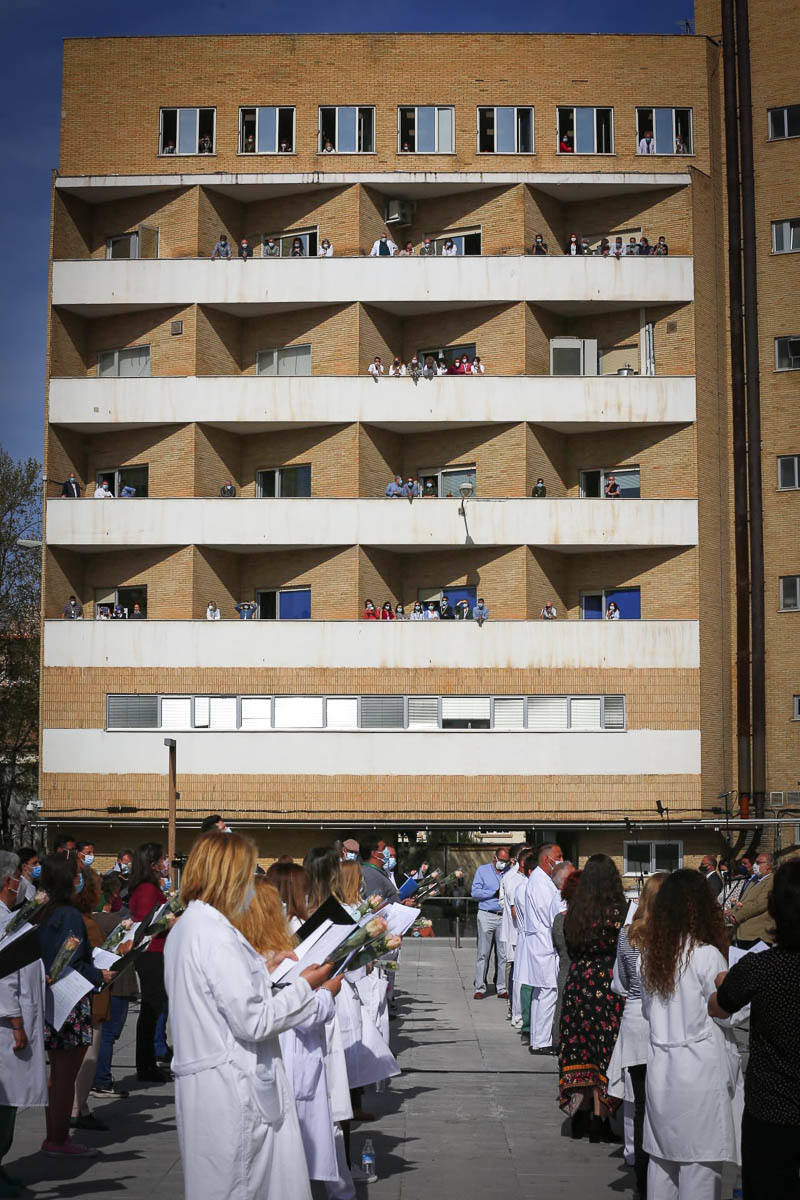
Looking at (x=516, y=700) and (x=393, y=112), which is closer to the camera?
(x=516, y=700)

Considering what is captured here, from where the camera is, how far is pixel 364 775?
133 ft

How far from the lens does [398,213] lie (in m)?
44.0

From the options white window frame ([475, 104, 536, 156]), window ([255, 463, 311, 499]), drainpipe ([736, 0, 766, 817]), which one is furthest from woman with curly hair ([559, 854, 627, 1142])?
white window frame ([475, 104, 536, 156])

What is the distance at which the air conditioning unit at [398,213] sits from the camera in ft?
144

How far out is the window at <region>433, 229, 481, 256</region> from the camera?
43.8 meters

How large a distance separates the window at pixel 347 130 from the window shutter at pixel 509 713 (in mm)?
16184

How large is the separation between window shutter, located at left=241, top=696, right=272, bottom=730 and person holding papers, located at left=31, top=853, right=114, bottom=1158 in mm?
29144

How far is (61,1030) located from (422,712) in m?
29.1

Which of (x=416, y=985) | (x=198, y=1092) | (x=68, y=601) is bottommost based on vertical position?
(x=416, y=985)

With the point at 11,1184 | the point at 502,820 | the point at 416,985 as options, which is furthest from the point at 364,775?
the point at 11,1184

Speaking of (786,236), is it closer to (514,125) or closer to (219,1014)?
(514,125)

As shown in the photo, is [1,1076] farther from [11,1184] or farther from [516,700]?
[516,700]

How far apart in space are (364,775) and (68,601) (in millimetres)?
9689

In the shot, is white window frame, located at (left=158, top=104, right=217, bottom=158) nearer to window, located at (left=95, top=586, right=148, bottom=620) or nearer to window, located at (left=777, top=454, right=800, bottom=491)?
window, located at (left=95, top=586, right=148, bottom=620)
